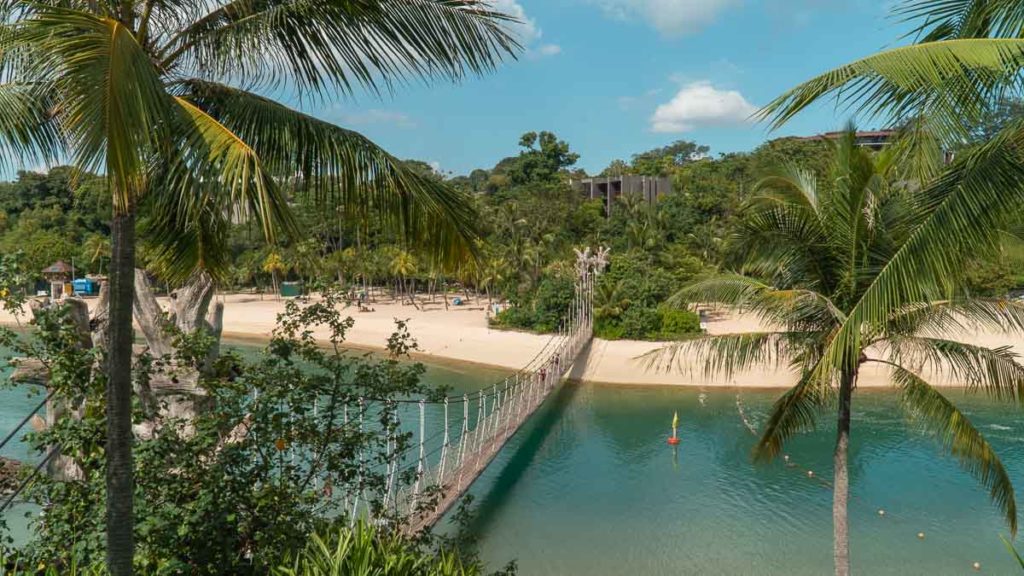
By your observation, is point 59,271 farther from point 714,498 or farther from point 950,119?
point 950,119

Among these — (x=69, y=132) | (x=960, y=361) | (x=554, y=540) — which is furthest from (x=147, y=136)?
(x=554, y=540)

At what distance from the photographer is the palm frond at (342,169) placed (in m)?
2.19

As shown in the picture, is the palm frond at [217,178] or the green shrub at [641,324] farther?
the green shrub at [641,324]

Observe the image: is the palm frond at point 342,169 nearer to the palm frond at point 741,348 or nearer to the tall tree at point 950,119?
the tall tree at point 950,119

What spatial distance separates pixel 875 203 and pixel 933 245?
1.67 m

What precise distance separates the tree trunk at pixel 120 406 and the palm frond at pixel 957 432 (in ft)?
12.6

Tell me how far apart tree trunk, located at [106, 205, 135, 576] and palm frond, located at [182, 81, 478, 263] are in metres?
0.46

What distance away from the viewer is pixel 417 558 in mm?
2557

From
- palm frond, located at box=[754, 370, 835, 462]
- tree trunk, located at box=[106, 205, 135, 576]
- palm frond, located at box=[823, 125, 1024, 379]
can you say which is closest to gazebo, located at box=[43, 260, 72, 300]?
palm frond, located at box=[754, 370, 835, 462]

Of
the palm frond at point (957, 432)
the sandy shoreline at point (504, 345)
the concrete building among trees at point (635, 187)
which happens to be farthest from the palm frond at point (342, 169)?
the concrete building among trees at point (635, 187)

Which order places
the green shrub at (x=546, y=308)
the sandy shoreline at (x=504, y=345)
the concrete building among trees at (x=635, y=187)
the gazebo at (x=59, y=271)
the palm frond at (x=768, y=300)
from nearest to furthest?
the palm frond at (x=768, y=300)
the sandy shoreline at (x=504, y=345)
the green shrub at (x=546, y=308)
the gazebo at (x=59, y=271)
the concrete building among trees at (x=635, y=187)

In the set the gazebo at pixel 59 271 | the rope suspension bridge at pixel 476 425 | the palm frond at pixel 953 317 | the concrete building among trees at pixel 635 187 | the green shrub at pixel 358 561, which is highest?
the concrete building among trees at pixel 635 187

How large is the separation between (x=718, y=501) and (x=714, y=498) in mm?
105

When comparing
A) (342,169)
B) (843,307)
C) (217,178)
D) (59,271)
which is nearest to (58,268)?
(59,271)
